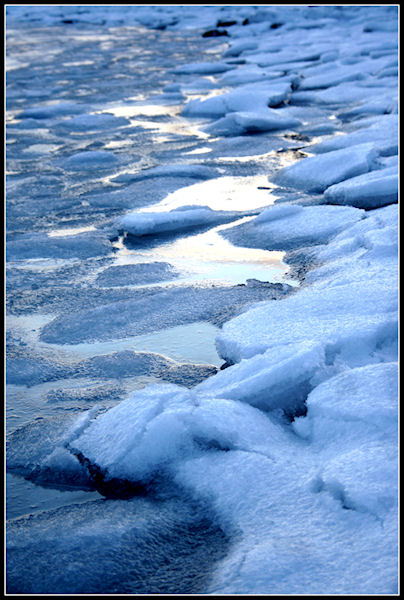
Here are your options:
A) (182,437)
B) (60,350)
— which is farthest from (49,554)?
(60,350)

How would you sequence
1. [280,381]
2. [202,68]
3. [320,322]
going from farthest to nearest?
[202,68] → [320,322] → [280,381]

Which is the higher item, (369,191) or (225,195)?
(369,191)

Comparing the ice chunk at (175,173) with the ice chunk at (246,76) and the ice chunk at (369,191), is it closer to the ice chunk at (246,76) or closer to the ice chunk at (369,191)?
the ice chunk at (369,191)

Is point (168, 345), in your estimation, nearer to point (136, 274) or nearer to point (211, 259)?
point (136, 274)

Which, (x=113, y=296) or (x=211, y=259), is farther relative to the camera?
(x=211, y=259)

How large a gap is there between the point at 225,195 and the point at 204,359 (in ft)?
7.66

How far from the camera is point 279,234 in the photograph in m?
3.83

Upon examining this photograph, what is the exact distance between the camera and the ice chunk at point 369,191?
4066 mm

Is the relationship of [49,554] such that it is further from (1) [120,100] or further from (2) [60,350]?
(1) [120,100]

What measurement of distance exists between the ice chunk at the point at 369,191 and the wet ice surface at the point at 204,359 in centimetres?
1

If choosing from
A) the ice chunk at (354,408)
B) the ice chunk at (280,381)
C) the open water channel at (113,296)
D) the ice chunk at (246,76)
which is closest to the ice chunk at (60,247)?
the open water channel at (113,296)

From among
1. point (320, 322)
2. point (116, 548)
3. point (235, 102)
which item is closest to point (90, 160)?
point (235, 102)

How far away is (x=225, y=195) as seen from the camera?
4.71 metres

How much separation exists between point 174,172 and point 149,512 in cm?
372
